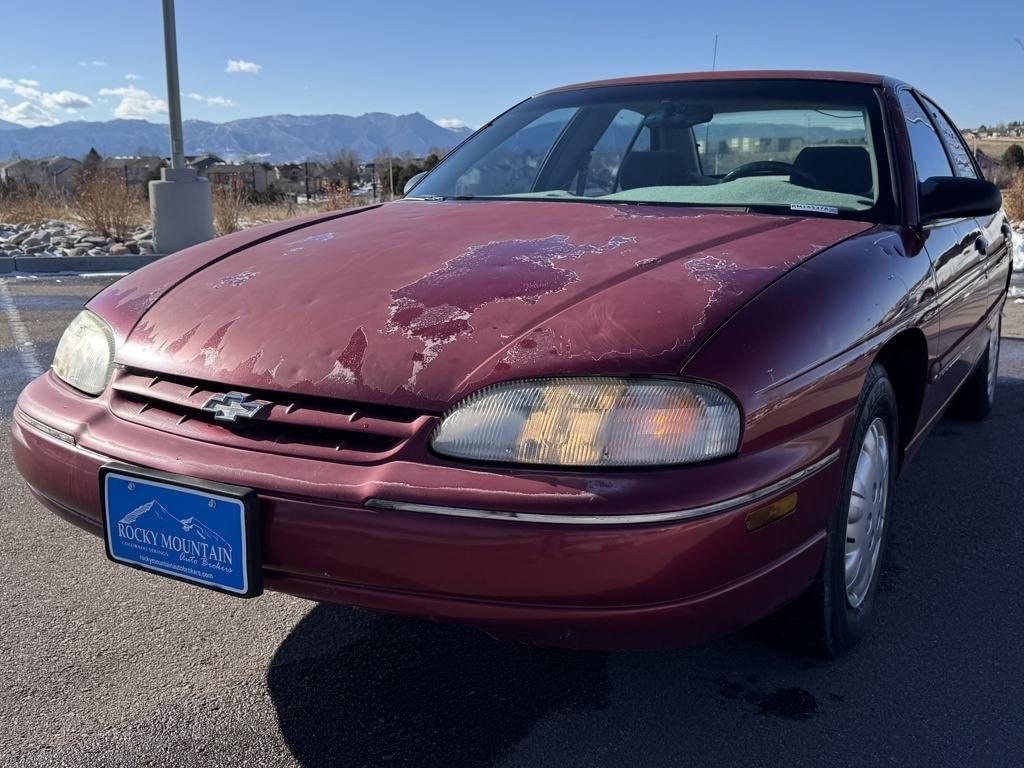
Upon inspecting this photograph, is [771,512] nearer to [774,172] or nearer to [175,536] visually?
[175,536]

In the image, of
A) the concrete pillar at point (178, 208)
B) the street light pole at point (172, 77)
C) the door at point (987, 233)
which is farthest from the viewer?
the concrete pillar at point (178, 208)

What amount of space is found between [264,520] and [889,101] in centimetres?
230

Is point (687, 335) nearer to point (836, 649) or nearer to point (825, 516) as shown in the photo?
point (825, 516)

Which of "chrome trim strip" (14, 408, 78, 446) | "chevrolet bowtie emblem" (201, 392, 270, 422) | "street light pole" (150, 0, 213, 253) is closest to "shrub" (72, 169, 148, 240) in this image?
"street light pole" (150, 0, 213, 253)

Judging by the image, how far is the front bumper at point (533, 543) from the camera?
147 centimetres

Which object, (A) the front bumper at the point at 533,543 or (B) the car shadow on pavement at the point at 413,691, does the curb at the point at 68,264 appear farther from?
(A) the front bumper at the point at 533,543

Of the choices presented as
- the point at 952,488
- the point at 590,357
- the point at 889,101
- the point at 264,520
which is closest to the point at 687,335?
the point at 590,357

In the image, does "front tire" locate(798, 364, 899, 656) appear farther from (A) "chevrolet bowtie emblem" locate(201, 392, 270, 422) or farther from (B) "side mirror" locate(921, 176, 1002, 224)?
(A) "chevrolet bowtie emblem" locate(201, 392, 270, 422)

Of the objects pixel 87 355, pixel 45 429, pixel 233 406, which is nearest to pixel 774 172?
pixel 233 406

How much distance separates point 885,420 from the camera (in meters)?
2.23

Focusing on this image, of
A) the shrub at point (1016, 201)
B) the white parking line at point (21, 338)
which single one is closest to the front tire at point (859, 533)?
the white parking line at point (21, 338)

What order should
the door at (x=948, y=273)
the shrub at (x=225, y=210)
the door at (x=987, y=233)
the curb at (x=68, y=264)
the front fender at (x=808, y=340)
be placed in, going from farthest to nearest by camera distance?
1. the shrub at (x=225, y=210)
2. the curb at (x=68, y=264)
3. the door at (x=987, y=233)
4. the door at (x=948, y=273)
5. the front fender at (x=808, y=340)

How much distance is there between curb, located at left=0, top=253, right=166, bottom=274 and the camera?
31.0ft

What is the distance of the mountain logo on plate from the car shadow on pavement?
1.43 ft
